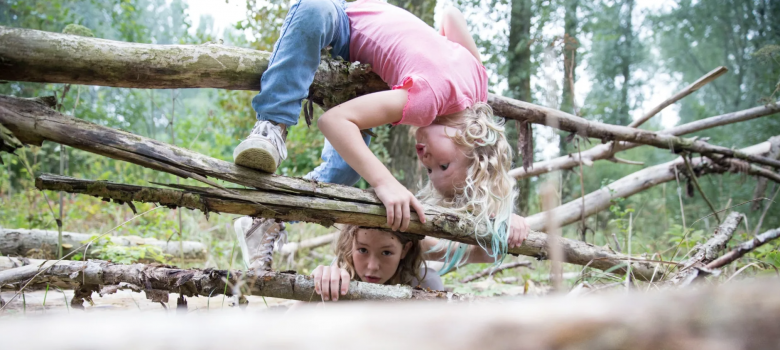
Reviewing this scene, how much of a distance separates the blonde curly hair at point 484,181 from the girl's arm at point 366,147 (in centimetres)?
30

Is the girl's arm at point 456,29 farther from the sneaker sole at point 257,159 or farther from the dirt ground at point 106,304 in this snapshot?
the dirt ground at point 106,304

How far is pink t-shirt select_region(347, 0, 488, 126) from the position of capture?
2160mm

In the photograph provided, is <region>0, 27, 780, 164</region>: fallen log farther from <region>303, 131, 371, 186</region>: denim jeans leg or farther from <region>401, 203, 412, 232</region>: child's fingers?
<region>401, 203, 412, 232</region>: child's fingers

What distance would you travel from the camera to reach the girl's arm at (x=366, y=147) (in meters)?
1.87

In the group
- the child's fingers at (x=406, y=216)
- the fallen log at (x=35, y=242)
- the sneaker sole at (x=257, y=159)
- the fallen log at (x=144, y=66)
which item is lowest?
the fallen log at (x=35, y=242)

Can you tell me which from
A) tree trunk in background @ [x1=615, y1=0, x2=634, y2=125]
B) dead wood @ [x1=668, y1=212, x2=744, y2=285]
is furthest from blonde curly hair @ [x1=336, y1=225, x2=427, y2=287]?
tree trunk in background @ [x1=615, y1=0, x2=634, y2=125]

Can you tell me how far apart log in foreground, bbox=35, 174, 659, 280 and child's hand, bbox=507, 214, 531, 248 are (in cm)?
20

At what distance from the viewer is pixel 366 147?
203cm

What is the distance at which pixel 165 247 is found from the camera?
157 inches

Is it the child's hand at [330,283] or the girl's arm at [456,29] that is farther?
the girl's arm at [456,29]

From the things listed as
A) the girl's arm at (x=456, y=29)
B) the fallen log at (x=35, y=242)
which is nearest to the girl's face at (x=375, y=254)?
the girl's arm at (x=456, y=29)

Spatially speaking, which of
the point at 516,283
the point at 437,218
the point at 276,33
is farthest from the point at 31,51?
the point at 516,283

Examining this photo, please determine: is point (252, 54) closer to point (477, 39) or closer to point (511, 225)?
point (511, 225)

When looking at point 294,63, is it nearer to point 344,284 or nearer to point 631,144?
point 344,284
